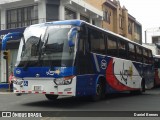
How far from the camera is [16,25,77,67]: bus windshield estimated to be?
43.0 feet

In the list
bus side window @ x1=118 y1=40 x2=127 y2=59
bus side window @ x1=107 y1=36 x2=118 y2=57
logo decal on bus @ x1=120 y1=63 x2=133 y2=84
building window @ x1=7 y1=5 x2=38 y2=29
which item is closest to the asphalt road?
bus side window @ x1=107 y1=36 x2=118 y2=57

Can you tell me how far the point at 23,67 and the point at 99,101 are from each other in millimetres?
3937

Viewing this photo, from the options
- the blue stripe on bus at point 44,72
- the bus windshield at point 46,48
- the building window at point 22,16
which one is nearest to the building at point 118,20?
the building window at point 22,16

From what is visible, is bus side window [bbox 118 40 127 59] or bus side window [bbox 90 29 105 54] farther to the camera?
bus side window [bbox 118 40 127 59]

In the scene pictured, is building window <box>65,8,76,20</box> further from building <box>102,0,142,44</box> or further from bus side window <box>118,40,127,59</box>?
bus side window <box>118,40,127,59</box>

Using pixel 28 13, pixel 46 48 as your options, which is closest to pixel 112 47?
pixel 46 48

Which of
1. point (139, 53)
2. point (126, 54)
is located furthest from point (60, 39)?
point (139, 53)

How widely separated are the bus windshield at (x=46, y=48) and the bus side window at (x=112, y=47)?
3823 millimetres

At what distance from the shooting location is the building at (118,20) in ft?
153

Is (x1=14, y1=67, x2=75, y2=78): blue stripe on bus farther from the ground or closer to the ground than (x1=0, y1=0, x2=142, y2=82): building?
closer to the ground

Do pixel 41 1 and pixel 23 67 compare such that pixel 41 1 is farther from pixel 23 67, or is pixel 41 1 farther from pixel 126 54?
pixel 23 67

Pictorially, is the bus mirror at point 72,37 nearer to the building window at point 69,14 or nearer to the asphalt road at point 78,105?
the asphalt road at point 78,105

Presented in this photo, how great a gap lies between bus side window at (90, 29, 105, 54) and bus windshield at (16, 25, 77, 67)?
1.65 metres

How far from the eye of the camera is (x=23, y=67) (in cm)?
1359
